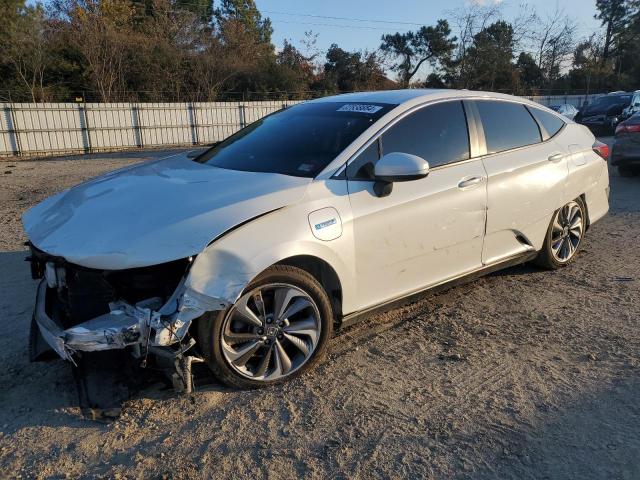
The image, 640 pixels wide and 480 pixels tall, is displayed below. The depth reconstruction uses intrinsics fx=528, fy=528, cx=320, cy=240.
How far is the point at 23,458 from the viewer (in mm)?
2557

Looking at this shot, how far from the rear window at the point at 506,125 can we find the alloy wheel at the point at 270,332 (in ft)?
7.07

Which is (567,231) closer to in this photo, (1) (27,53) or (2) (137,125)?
(2) (137,125)

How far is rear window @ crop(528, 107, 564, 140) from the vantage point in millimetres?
4922

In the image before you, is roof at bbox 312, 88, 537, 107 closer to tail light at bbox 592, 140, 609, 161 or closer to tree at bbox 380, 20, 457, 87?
tail light at bbox 592, 140, 609, 161

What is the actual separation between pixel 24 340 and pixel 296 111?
2689mm

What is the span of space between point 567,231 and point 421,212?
7.42 ft

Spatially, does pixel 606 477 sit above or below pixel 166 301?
below

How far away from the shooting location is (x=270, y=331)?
3.10m

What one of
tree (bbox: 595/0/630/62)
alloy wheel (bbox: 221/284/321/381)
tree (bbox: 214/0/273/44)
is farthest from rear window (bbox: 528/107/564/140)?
tree (bbox: 595/0/630/62)

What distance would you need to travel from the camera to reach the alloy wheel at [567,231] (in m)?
5.00

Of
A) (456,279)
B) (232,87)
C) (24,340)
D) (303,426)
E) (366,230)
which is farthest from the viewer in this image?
(232,87)

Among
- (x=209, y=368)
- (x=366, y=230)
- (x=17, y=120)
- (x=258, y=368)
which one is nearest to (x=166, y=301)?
Result: (x=209, y=368)

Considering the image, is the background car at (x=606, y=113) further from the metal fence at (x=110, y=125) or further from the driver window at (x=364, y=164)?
the driver window at (x=364, y=164)

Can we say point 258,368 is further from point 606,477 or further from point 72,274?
point 606,477
